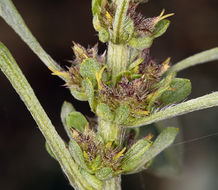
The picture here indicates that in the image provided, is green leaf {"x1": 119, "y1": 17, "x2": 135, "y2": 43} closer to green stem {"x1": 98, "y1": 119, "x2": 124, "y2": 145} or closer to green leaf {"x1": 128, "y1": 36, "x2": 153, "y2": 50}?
green leaf {"x1": 128, "y1": 36, "x2": 153, "y2": 50}

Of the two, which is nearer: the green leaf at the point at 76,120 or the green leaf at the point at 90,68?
the green leaf at the point at 90,68

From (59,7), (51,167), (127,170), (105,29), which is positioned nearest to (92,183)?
(127,170)

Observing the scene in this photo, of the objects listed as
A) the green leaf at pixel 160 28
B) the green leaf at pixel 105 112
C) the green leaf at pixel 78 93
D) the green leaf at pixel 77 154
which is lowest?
the green leaf at pixel 77 154

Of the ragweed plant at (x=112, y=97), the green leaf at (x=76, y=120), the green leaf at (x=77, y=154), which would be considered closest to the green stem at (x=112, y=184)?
the ragweed plant at (x=112, y=97)

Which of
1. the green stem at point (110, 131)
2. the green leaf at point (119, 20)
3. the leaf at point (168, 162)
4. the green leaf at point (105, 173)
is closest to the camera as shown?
the green leaf at point (119, 20)

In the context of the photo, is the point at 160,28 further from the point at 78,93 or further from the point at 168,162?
the point at 168,162

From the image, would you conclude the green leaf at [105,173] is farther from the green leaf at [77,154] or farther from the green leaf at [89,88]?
the green leaf at [89,88]

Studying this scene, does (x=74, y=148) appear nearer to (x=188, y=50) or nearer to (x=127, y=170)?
(x=127, y=170)

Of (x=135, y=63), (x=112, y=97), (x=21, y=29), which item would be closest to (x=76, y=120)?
(x=112, y=97)
